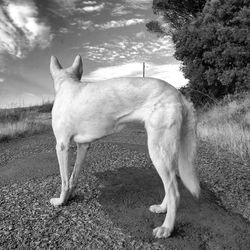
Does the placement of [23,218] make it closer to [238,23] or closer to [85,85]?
[85,85]

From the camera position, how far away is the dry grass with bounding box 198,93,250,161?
7941mm

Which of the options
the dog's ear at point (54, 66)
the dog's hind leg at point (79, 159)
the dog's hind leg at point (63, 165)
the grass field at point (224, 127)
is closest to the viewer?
the dog's hind leg at point (63, 165)

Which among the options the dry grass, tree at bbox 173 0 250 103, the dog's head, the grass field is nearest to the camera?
the dog's head

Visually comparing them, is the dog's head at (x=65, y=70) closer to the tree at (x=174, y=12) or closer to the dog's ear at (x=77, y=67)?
the dog's ear at (x=77, y=67)

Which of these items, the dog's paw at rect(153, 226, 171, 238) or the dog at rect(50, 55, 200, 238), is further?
the dog's paw at rect(153, 226, 171, 238)

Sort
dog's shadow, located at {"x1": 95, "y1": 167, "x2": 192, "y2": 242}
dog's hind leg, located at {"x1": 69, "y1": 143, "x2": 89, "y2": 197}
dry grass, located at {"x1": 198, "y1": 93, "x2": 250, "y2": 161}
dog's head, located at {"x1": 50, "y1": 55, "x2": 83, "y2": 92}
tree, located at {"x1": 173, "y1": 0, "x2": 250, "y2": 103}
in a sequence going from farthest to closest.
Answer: tree, located at {"x1": 173, "y1": 0, "x2": 250, "y2": 103} < dry grass, located at {"x1": 198, "y1": 93, "x2": 250, "y2": 161} < dog's head, located at {"x1": 50, "y1": 55, "x2": 83, "y2": 92} < dog's hind leg, located at {"x1": 69, "y1": 143, "x2": 89, "y2": 197} < dog's shadow, located at {"x1": 95, "y1": 167, "x2": 192, "y2": 242}

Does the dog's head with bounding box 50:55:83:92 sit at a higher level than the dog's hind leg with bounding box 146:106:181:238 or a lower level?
higher

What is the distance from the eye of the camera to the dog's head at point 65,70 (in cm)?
429

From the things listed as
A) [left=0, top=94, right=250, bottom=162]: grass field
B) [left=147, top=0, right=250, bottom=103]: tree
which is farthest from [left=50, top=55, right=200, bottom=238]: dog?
[left=147, top=0, right=250, bottom=103]: tree

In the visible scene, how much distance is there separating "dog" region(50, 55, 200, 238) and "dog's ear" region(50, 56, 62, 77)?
1.14 ft

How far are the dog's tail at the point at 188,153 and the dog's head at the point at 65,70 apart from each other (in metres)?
1.62

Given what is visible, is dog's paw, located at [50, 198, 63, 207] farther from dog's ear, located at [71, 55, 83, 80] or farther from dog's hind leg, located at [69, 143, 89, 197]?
dog's ear, located at [71, 55, 83, 80]

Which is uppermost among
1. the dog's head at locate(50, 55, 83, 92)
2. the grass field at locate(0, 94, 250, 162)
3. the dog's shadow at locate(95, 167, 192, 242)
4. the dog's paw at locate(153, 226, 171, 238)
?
the dog's head at locate(50, 55, 83, 92)

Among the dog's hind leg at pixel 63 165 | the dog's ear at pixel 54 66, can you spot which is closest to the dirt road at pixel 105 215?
the dog's hind leg at pixel 63 165
